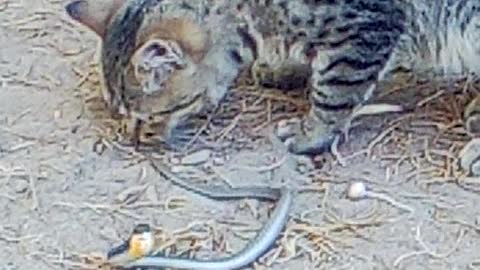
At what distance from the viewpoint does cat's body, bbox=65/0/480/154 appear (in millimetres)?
2930

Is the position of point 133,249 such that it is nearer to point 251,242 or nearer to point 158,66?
point 251,242

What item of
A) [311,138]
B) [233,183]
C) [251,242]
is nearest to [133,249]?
[251,242]

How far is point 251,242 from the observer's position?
107 inches

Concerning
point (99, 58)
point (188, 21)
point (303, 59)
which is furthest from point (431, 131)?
point (99, 58)

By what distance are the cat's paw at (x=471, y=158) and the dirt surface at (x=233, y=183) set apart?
0.02 meters

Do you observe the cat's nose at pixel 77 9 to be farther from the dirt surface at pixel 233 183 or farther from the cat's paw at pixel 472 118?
the cat's paw at pixel 472 118

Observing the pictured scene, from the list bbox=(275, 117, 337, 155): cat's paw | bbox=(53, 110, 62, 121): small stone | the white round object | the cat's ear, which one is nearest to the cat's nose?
the cat's ear

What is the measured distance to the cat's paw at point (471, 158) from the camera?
2918mm

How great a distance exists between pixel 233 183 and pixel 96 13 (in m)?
0.52

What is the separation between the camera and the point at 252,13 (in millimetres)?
2988

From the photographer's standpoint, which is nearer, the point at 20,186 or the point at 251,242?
the point at 251,242

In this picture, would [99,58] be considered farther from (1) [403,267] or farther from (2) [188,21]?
(1) [403,267]

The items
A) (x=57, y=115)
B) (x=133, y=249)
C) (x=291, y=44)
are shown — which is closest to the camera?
(x=133, y=249)

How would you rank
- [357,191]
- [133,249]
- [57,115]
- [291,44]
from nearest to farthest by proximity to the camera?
1. [133,249]
2. [357,191]
3. [291,44]
4. [57,115]
